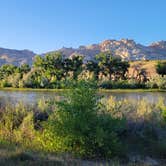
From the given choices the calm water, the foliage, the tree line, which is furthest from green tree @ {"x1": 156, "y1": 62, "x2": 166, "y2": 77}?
the calm water

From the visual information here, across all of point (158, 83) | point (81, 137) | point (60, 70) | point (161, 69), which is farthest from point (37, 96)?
point (161, 69)

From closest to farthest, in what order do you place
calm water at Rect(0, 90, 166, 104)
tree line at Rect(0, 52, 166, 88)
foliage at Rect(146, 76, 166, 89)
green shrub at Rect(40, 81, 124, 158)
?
green shrub at Rect(40, 81, 124, 158), calm water at Rect(0, 90, 166, 104), foliage at Rect(146, 76, 166, 89), tree line at Rect(0, 52, 166, 88)

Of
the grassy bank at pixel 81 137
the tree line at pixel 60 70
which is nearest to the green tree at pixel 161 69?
the tree line at pixel 60 70

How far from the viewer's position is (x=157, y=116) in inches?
674

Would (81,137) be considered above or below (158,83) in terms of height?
below

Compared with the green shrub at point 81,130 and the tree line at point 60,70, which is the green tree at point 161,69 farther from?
the green shrub at point 81,130

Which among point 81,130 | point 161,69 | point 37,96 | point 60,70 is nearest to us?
point 81,130

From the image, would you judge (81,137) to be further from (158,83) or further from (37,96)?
(158,83)

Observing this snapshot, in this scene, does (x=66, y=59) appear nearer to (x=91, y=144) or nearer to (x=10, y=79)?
(x=10, y=79)

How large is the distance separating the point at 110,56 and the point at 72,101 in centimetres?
9264

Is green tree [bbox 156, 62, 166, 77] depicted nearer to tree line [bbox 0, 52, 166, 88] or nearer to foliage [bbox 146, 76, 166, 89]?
tree line [bbox 0, 52, 166, 88]

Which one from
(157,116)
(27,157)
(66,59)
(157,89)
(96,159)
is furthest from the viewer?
(66,59)

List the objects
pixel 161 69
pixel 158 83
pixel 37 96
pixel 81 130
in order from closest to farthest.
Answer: pixel 81 130, pixel 37 96, pixel 158 83, pixel 161 69

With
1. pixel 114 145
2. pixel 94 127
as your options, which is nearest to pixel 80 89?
pixel 94 127
